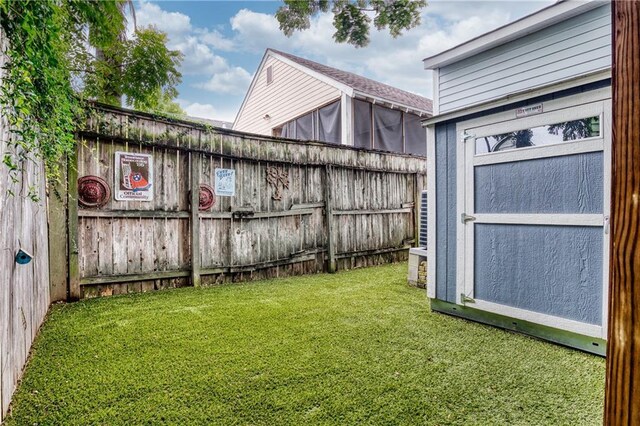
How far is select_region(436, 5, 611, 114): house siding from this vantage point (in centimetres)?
262

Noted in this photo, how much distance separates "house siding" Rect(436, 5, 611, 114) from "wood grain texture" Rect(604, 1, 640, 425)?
8.54ft

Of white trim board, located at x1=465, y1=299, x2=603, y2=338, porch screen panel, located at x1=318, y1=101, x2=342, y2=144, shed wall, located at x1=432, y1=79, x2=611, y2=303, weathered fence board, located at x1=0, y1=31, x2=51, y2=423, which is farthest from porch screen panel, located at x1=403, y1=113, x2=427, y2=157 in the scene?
weathered fence board, located at x1=0, y1=31, x2=51, y2=423

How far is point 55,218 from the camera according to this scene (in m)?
3.28

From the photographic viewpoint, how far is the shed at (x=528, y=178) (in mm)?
2404

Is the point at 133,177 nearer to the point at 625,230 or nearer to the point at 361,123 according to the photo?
the point at 625,230

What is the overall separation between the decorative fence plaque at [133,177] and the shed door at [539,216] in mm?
3628

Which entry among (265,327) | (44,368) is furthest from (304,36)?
(44,368)

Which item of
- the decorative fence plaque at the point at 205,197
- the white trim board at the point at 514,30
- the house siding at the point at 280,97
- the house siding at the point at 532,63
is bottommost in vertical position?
the decorative fence plaque at the point at 205,197

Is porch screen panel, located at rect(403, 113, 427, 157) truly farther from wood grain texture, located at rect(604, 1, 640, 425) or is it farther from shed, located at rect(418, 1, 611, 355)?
wood grain texture, located at rect(604, 1, 640, 425)

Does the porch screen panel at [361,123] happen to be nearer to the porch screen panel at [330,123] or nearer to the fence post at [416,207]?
the porch screen panel at [330,123]

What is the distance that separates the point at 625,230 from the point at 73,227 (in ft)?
14.0

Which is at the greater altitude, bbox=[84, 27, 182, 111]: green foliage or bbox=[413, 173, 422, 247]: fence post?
bbox=[84, 27, 182, 111]: green foliage

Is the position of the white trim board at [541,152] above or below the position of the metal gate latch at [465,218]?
above

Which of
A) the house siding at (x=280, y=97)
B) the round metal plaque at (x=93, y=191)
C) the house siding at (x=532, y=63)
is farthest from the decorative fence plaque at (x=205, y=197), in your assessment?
the house siding at (x=280, y=97)
